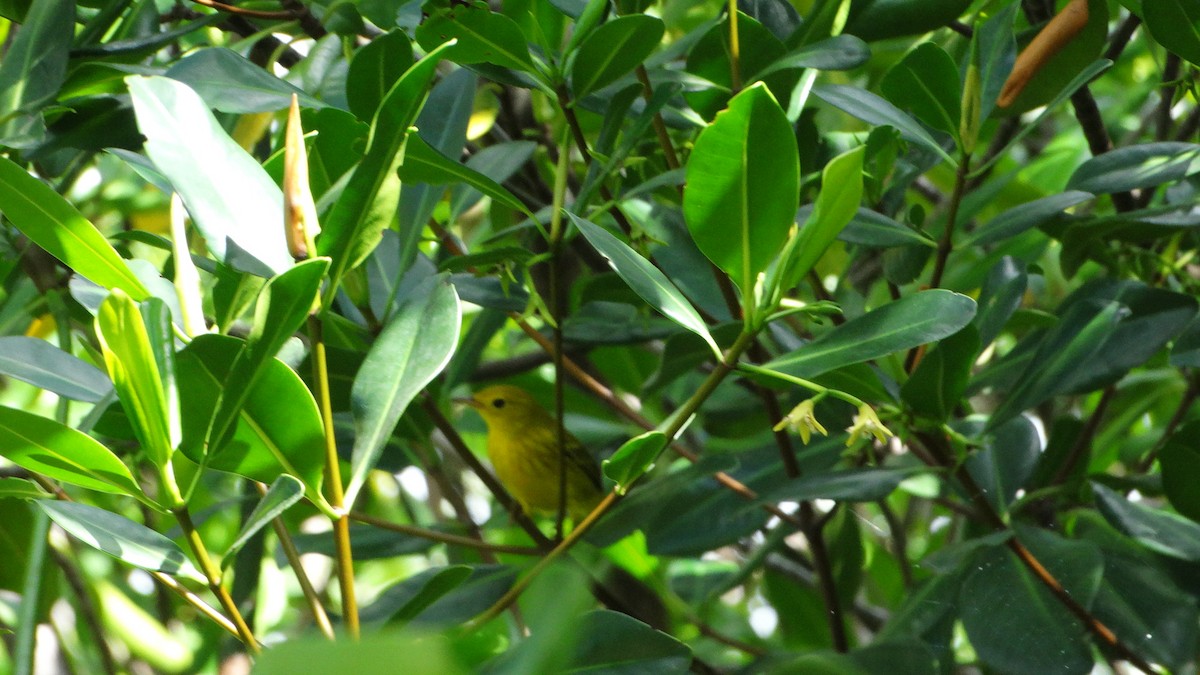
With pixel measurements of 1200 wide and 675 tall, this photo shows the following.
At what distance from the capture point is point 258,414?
707 mm

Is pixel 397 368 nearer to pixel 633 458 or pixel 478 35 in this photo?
pixel 633 458

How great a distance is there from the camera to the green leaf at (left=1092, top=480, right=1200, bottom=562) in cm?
129

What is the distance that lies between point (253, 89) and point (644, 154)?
0.54 metres

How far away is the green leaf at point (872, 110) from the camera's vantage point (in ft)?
3.69

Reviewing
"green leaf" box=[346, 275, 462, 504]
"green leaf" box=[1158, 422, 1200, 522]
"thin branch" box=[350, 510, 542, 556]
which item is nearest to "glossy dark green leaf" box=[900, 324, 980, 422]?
"green leaf" box=[1158, 422, 1200, 522]

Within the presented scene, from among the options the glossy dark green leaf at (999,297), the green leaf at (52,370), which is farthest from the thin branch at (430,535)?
the glossy dark green leaf at (999,297)

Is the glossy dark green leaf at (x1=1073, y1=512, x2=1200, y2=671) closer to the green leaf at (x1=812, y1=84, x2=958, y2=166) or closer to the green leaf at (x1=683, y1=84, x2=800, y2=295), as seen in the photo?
the green leaf at (x1=812, y1=84, x2=958, y2=166)

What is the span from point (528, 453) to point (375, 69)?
7.04 ft

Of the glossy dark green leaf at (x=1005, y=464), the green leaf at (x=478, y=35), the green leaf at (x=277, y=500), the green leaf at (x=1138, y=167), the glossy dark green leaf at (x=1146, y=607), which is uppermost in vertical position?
the green leaf at (x=478, y=35)

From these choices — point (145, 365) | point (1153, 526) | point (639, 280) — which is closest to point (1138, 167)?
point (1153, 526)

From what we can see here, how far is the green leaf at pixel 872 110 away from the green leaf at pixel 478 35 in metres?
0.33

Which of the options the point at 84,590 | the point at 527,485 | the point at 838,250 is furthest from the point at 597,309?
the point at 527,485

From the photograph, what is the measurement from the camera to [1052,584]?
1326 mm

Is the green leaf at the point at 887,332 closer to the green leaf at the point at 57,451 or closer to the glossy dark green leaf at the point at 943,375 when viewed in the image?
the glossy dark green leaf at the point at 943,375
